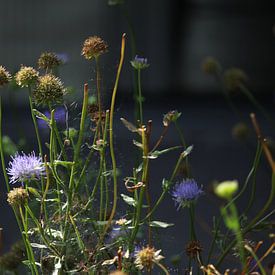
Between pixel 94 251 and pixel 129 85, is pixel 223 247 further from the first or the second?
pixel 129 85

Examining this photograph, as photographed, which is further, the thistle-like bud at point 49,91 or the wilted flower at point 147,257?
the thistle-like bud at point 49,91

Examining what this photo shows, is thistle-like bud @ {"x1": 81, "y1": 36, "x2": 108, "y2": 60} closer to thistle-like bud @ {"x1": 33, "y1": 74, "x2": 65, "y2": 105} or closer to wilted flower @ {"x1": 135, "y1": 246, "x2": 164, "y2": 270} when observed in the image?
thistle-like bud @ {"x1": 33, "y1": 74, "x2": 65, "y2": 105}

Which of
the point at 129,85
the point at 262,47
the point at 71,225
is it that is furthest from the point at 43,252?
the point at 262,47

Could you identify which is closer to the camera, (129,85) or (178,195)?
(178,195)

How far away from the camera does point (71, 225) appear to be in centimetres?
171

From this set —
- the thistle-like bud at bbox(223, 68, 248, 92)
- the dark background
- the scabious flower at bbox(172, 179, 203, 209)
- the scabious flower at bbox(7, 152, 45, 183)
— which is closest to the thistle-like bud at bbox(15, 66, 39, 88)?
the scabious flower at bbox(7, 152, 45, 183)

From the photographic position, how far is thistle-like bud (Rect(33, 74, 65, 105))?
→ 5.62ft

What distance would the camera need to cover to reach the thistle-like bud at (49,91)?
171 cm

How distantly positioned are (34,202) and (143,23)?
4944mm

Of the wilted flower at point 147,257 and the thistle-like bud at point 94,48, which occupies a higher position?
the thistle-like bud at point 94,48

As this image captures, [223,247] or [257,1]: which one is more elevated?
[223,247]

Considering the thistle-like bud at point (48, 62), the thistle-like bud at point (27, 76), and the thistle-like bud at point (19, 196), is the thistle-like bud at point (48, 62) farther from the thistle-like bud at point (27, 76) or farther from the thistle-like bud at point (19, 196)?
the thistle-like bud at point (19, 196)

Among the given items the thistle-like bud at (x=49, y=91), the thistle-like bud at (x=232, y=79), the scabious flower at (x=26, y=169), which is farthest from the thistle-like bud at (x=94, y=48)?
the thistle-like bud at (x=232, y=79)

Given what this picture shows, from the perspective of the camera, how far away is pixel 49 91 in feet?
5.62
